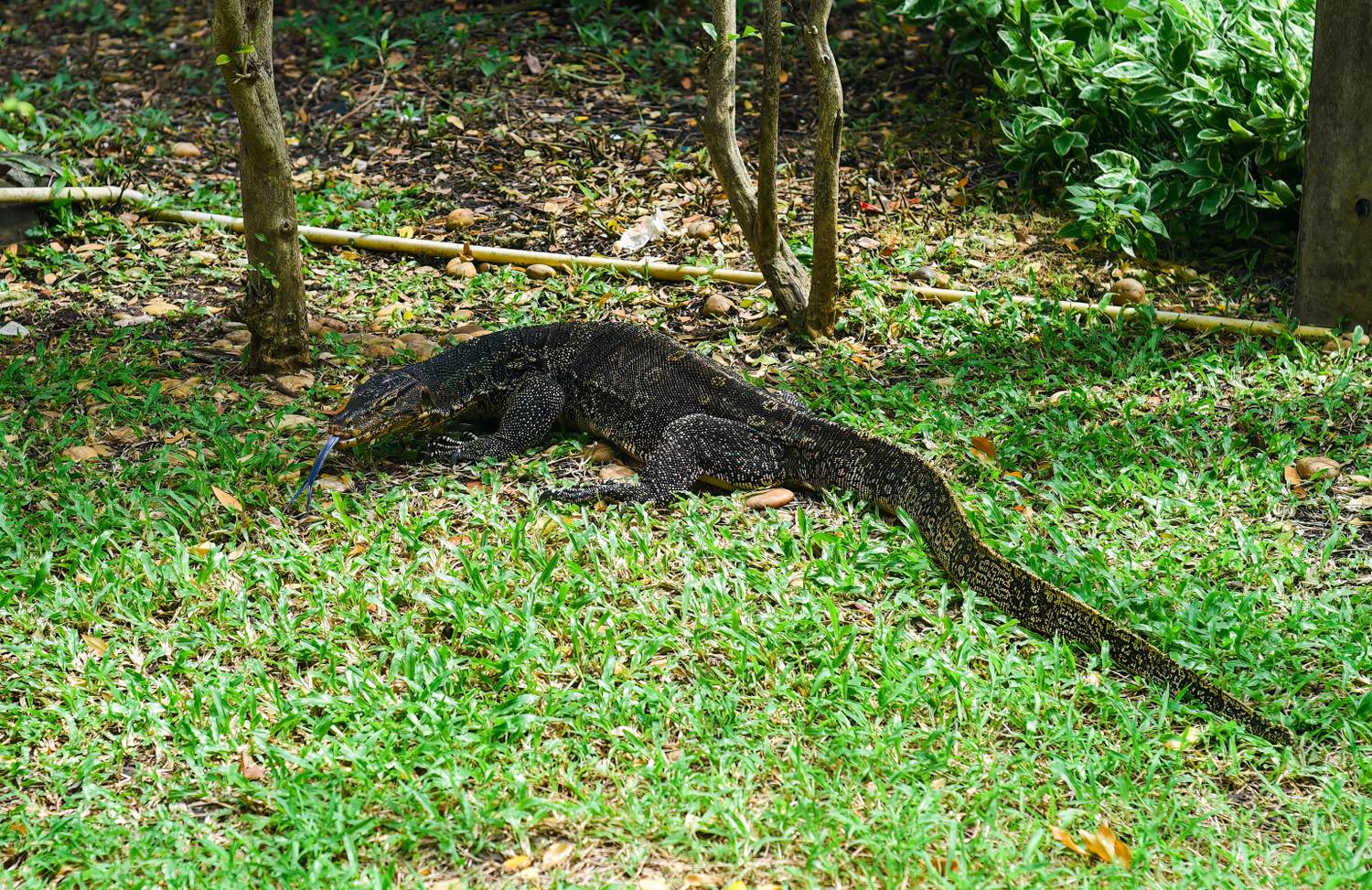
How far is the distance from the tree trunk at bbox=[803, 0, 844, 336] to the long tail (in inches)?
58.5

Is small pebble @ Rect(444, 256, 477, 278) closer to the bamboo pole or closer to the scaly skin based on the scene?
the bamboo pole

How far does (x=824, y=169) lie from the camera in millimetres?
6105

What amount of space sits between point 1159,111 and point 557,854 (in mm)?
5823

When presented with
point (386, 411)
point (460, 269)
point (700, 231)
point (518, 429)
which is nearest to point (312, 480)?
point (386, 411)

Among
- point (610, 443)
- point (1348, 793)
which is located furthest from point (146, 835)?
point (1348, 793)

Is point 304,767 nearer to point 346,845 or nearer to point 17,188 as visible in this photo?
point 346,845

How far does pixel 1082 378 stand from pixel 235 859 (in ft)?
14.5

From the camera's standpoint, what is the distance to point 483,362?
5730 mm

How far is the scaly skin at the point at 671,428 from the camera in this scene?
423 cm

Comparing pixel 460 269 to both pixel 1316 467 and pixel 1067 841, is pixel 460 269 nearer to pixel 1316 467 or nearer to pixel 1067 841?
pixel 1316 467

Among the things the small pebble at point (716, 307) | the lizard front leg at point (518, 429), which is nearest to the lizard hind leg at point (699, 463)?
the lizard front leg at point (518, 429)

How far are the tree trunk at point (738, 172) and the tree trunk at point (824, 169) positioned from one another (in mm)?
133

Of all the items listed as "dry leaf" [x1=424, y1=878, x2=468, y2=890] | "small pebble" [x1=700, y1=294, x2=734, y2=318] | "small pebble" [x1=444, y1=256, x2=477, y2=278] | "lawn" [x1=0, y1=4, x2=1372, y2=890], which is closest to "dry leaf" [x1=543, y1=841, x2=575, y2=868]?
"lawn" [x1=0, y1=4, x2=1372, y2=890]

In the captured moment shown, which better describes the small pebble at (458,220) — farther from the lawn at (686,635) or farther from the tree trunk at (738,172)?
the tree trunk at (738,172)
